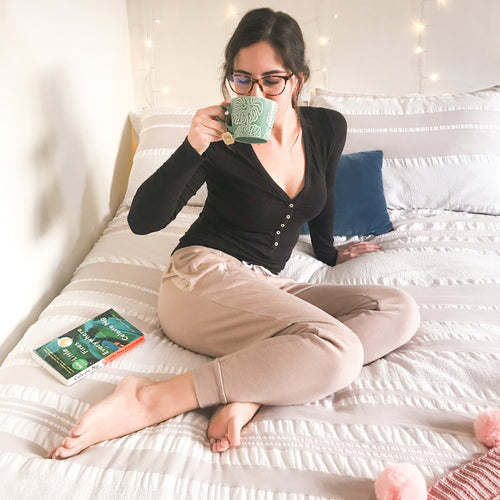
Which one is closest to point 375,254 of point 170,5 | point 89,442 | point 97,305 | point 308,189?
point 308,189

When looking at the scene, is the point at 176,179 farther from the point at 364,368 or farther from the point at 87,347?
the point at 364,368

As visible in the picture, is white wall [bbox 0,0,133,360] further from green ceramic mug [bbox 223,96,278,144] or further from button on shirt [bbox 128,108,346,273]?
green ceramic mug [bbox 223,96,278,144]

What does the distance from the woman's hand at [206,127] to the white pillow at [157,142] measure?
83cm

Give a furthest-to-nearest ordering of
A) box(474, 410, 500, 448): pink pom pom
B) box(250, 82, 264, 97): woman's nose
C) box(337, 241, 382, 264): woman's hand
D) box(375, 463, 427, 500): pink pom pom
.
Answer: box(337, 241, 382, 264): woman's hand
box(250, 82, 264, 97): woman's nose
box(474, 410, 500, 448): pink pom pom
box(375, 463, 427, 500): pink pom pom

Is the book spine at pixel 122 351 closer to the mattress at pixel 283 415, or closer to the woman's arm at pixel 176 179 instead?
the mattress at pixel 283 415

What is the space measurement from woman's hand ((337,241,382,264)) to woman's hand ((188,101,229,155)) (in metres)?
0.68

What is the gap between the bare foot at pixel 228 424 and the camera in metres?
0.85

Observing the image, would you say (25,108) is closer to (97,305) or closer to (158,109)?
(97,305)

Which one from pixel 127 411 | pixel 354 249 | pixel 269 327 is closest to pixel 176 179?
pixel 269 327

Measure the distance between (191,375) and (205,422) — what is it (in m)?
0.10

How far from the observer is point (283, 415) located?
36.5 inches

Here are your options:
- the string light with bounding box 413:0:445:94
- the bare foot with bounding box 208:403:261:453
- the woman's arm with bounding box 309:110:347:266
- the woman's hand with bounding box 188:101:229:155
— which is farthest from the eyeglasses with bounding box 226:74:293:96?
the string light with bounding box 413:0:445:94

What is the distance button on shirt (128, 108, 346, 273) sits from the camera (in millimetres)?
1078

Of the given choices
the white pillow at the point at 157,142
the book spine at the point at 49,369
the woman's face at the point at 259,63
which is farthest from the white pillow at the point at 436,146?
the book spine at the point at 49,369
